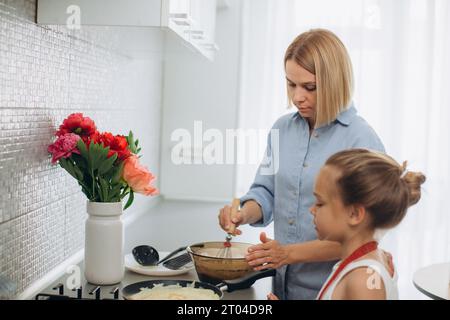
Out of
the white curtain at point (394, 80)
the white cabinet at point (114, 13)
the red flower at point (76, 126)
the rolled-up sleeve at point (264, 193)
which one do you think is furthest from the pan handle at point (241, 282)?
the white curtain at point (394, 80)

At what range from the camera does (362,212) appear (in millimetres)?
875

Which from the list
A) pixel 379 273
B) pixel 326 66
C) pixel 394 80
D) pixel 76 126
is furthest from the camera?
pixel 394 80

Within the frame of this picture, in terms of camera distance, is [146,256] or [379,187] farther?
[146,256]

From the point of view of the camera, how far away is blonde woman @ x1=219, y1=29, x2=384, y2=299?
109 cm

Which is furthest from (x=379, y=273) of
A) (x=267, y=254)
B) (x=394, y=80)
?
(x=394, y=80)

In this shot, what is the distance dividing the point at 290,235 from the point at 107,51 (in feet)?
2.41

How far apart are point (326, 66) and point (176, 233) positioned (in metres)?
0.88

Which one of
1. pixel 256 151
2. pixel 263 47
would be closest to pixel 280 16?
pixel 263 47

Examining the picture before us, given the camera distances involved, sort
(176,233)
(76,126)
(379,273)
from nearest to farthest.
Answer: (379,273)
(76,126)
(176,233)

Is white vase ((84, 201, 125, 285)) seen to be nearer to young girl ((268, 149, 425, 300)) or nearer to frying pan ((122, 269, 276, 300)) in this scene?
frying pan ((122, 269, 276, 300))

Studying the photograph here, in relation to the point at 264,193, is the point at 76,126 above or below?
above

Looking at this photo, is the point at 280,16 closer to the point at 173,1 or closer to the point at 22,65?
the point at 173,1

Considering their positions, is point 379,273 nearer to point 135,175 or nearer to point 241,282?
point 241,282

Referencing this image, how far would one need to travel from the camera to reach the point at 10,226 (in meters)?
1.06
